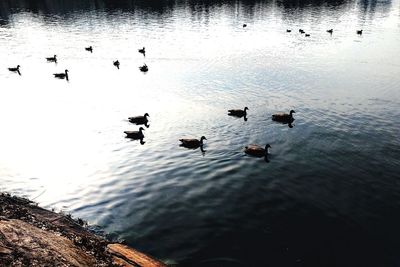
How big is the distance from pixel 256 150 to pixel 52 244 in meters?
18.3

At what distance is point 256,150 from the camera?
28.8m

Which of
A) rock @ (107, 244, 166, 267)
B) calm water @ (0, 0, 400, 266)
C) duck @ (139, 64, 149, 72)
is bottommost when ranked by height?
calm water @ (0, 0, 400, 266)

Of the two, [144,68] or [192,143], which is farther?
[144,68]

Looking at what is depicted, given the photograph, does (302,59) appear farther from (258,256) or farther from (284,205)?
(258,256)

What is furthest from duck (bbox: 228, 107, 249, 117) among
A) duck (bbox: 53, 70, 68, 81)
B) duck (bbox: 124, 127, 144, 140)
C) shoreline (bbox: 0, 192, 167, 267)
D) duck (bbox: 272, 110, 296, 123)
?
duck (bbox: 53, 70, 68, 81)

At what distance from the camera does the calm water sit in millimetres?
19656

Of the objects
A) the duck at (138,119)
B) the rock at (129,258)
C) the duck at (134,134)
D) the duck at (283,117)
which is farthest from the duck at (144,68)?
the rock at (129,258)

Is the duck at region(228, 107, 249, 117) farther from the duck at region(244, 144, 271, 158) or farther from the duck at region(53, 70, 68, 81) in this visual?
the duck at region(53, 70, 68, 81)

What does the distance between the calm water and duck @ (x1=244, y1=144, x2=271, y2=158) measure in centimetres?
64

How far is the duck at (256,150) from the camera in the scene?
28.9 metres

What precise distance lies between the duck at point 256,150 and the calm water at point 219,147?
638 millimetres

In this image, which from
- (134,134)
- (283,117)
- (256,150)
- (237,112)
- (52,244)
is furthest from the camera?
(237,112)

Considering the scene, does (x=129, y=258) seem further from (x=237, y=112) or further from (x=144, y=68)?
(x=144, y=68)

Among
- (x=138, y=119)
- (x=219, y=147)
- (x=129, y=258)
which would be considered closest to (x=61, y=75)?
(x=138, y=119)
